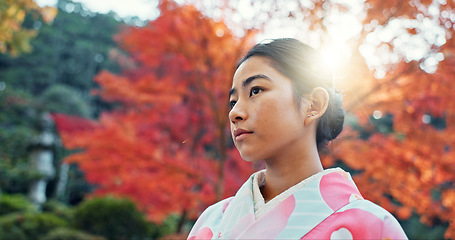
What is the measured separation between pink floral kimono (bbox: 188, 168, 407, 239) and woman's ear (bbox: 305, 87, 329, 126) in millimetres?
169

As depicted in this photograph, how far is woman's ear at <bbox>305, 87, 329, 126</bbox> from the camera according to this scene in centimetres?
112

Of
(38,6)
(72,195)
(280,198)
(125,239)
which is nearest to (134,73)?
(125,239)

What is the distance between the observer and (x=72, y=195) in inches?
628

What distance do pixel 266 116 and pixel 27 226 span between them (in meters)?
8.56

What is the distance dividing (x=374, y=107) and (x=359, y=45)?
113 centimetres

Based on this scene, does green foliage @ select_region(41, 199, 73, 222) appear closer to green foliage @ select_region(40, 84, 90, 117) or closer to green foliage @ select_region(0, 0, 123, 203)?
green foliage @ select_region(0, 0, 123, 203)

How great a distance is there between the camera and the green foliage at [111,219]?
336 inches

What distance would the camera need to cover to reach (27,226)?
8.14m

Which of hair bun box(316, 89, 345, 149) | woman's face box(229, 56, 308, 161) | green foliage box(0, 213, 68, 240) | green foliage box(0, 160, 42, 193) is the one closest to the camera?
woman's face box(229, 56, 308, 161)

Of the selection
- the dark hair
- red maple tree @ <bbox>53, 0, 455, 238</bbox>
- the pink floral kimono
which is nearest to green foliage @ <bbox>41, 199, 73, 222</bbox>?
red maple tree @ <bbox>53, 0, 455, 238</bbox>

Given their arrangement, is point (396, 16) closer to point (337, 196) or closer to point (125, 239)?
point (337, 196)

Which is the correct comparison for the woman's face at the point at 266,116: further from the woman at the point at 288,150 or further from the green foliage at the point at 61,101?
the green foliage at the point at 61,101

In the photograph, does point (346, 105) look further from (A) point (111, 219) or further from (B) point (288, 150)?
(A) point (111, 219)

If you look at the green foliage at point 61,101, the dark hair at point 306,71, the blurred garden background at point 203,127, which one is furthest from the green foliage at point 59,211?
the dark hair at point 306,71
